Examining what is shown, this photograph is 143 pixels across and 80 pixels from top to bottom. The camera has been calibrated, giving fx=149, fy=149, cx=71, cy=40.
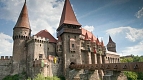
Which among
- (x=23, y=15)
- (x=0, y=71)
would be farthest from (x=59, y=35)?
(x=0, y=71)

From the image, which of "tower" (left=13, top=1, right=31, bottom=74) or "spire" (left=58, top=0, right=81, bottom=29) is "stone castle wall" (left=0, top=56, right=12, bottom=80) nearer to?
"tower" (left=13, top=1, right=31, bottom=74)

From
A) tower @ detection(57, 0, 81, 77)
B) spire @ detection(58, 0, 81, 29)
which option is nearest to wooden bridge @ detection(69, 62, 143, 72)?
tower @ detection(57, 0, 81, 77)

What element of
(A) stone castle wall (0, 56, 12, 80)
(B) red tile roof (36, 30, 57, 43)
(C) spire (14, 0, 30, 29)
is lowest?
(A) stone castle wall (0, 56, 12, 80)

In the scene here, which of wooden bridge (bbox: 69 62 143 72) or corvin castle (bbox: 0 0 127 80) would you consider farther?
corvin castle (bbox: 0 0 127 80)

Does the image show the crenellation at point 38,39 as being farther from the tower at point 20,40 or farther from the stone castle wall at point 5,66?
the stone castle wall at point 5,66

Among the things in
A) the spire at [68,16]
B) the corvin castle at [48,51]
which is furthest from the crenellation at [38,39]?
the spire at [68,16]

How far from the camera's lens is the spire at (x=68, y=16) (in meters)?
37.9

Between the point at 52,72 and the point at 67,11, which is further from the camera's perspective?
the point at 67,11

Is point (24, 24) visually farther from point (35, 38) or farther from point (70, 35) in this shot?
point (70, 35)

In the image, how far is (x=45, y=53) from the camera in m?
33.3

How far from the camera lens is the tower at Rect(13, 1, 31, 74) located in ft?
108

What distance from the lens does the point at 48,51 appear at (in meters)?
34.4

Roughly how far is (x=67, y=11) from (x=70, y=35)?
7434 mm

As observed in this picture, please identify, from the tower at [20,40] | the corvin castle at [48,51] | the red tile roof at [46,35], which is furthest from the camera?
the red tile roof at [46,35]
